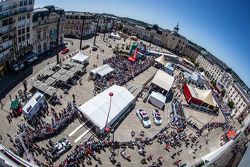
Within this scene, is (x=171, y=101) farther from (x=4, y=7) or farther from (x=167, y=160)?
(x=4, y=7)

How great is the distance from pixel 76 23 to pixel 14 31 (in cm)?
3135

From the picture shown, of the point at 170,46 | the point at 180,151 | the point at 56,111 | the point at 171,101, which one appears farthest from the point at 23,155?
the point at 170,46

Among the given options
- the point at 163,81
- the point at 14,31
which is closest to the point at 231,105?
the point at 163,81

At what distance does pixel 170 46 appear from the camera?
314 ft

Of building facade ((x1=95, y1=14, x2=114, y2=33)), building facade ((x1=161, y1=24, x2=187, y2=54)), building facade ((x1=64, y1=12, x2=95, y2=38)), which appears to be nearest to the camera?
building facade ((x1=64, y1=12, x2=95, y2=38))

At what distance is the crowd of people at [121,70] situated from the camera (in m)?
54.5

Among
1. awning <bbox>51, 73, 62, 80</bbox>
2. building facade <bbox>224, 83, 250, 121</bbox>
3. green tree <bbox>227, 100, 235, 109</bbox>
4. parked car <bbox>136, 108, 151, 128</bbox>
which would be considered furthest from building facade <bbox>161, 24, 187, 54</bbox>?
awning <bbox>51, 73, 62, 80</bbox>

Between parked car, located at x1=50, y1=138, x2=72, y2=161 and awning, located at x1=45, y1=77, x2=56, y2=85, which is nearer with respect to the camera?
parked car, located at x1=50, y1=138, x2=72, y2=161

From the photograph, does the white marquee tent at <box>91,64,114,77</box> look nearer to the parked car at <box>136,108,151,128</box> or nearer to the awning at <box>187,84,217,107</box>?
the parked car at <box>136,108,151,128</box>

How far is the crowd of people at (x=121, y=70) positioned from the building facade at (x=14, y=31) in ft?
63.6

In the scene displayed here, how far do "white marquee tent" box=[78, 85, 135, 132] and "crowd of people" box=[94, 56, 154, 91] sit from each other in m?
5.81

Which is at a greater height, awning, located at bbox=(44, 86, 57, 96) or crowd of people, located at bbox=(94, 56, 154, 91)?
crowd of people, located at bbox=(94, 56, 154, 91)

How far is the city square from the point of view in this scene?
35625mm

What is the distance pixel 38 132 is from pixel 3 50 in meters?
21.4
